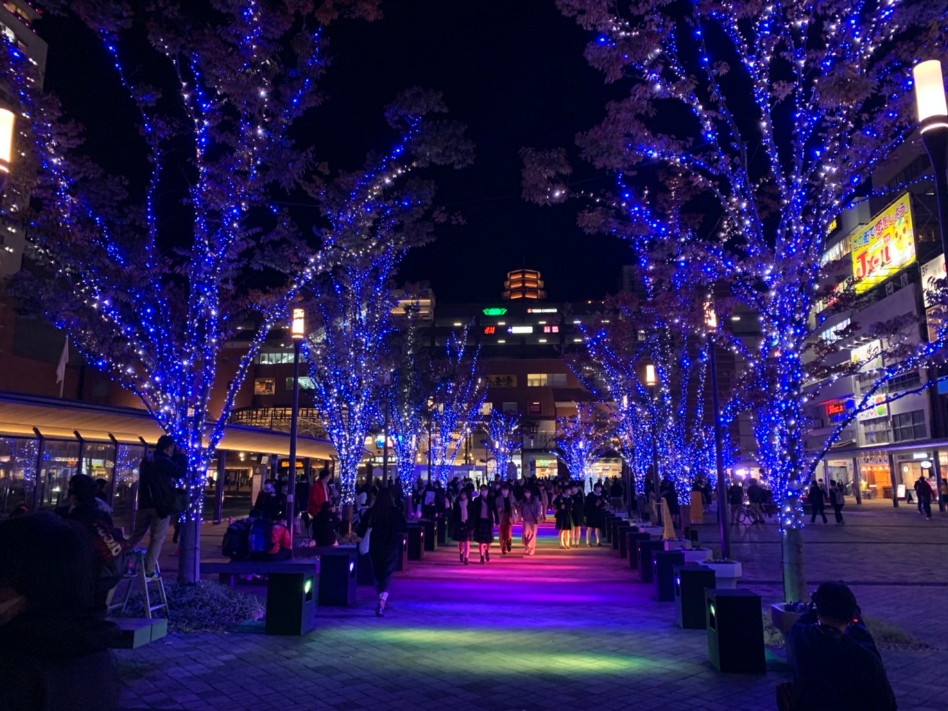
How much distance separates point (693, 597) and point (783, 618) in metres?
1.09

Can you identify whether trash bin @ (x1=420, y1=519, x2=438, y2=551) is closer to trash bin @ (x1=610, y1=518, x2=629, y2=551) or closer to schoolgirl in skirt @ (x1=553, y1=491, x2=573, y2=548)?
schoolgirl in skirt @ (x1=553, y1=491, x2=573, y2=548)

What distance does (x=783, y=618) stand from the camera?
24.6 feet

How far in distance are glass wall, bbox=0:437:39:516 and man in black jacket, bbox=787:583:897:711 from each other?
18941mm

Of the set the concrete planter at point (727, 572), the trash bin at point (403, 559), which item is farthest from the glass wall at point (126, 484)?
the concrete planter at point (727, 572)

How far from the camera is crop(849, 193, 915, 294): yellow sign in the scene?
4034cm

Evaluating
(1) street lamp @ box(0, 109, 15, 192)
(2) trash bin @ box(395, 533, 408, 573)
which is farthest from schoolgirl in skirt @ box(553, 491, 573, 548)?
(1) street lamp @ box(0, 109, 15, 192)

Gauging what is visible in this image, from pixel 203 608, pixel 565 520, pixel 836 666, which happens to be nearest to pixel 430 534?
pixel 565 520

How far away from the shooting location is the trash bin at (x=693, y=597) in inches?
325

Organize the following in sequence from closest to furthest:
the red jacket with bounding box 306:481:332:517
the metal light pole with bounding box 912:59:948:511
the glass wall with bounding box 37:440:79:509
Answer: the metal light pole with bounding box 912:59:948:511, the red jacket with bounding box 306:481:332:517, the glass wall with bounding box 37:440:79:509

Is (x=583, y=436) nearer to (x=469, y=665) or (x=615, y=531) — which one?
(x=615, y=531)

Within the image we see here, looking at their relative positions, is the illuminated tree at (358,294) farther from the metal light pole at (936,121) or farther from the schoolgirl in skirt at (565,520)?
the metal light pole at (936,121)

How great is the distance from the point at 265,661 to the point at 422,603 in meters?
3.78

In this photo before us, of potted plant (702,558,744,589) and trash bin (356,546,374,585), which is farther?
trash bin (356,546,374,585)

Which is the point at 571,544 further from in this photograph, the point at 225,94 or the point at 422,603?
the point at 225,94
